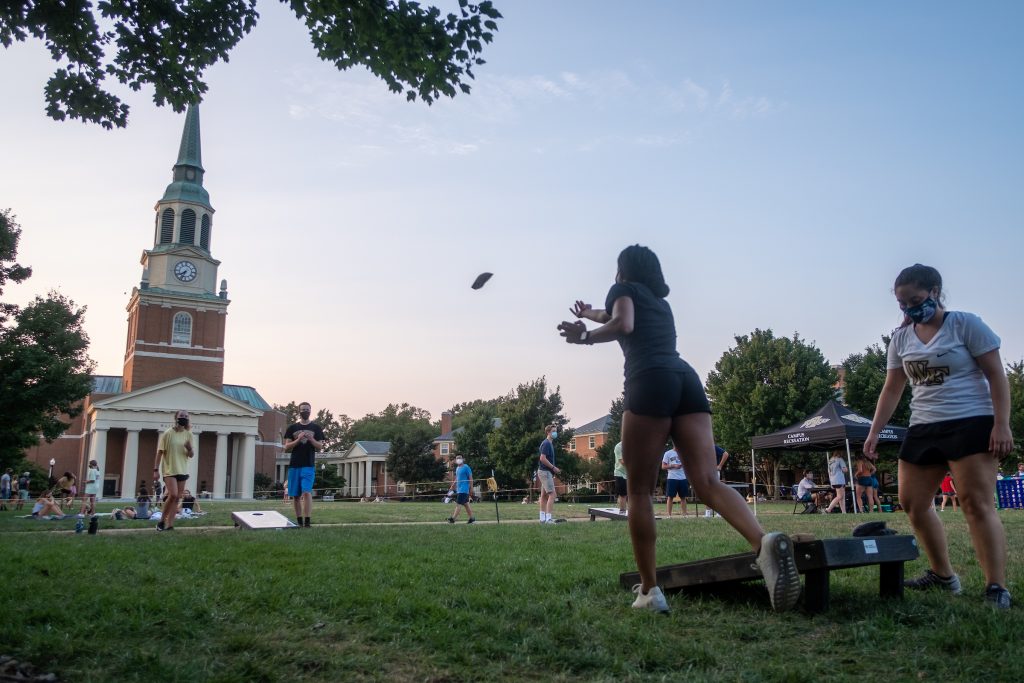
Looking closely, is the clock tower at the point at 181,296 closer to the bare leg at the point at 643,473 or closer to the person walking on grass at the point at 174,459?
the person walking on grass at the point at 174,459

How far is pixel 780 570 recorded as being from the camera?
3.83m

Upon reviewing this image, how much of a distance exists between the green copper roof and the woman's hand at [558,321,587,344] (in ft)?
224

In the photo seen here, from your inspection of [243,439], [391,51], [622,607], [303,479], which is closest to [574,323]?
[622,607]

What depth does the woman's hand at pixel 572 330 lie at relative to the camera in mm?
4298

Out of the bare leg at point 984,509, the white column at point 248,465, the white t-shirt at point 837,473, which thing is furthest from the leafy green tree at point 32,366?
the white column at point 248,465

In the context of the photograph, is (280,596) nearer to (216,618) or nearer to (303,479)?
(216,618)

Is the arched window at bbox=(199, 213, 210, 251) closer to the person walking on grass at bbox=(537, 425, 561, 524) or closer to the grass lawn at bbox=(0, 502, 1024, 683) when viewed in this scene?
the person walking on grass at bbox=(537, 425, 561, 524)

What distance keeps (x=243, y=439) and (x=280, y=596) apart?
66.9 metres

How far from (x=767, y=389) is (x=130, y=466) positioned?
50142mm

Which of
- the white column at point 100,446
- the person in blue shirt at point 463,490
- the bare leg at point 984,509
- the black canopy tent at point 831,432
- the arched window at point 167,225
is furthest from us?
the arched window at point 167,225

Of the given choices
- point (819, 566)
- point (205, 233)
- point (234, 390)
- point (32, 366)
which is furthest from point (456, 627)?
point (234, 390)

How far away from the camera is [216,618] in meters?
4.16

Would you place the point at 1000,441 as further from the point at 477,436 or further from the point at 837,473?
the point at 477,436

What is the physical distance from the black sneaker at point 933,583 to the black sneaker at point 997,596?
12.5 inches
